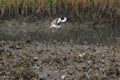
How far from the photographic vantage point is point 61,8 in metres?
16.3

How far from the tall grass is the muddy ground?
20.2 feet

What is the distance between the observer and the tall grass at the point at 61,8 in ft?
52.4

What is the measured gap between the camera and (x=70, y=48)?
31.3 ft

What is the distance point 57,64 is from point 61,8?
899 centimetres

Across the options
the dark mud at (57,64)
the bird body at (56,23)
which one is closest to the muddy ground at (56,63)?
the dark mud at (57,64)

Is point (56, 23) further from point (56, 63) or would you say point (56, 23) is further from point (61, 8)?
point (56, 63)

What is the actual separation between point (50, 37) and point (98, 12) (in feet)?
12.8

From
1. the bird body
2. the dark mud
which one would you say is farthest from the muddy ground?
the bird body

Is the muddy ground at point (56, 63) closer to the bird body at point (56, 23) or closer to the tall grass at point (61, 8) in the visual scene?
the bird body at point (56, 23)

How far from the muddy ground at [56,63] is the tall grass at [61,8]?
Result: 6155mm

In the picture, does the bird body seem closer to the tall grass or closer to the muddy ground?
the tall grass

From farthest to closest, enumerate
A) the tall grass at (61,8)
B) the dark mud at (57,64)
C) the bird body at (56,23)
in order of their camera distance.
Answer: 1. the tall grass at (61,8)
2. the bird body at (56,23)
3. the dark mud at (57,64)

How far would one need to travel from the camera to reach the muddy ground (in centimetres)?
659

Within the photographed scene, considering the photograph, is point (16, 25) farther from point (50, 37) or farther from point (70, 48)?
point (70, 48)
